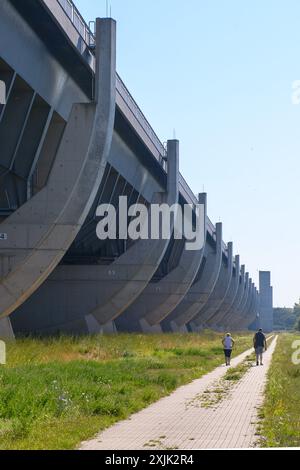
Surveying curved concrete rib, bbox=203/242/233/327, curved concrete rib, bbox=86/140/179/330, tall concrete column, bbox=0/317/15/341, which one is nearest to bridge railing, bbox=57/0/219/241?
curved concrete rib, bbox=86/140/179/330

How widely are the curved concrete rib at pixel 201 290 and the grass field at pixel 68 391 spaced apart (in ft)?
133

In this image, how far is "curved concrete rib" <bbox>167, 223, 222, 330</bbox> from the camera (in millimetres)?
67250

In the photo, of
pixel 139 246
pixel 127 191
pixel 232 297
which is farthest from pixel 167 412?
pixel 232 297

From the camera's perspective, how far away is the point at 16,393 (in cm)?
1246

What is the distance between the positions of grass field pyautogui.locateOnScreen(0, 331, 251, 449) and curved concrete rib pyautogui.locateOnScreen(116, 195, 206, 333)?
23.3 m

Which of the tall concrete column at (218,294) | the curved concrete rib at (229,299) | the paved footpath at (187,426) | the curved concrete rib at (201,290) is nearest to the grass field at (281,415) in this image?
the paved footpath at (187,426)

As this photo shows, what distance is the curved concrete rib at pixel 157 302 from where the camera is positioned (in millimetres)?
50219

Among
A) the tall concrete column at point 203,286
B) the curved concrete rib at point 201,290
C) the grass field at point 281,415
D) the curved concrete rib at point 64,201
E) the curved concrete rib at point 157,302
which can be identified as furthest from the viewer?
the tall concrete column at point 203,286

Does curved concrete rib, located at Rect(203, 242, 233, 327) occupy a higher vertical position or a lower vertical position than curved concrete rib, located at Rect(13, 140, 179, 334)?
higher

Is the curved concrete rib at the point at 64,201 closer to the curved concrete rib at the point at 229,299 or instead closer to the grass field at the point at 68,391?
the grass field at the point at 68,391

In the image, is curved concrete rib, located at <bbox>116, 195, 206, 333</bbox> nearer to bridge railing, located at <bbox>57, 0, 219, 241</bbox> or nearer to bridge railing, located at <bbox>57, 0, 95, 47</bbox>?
bridge railing, located at <bbox>57, 0, 219, 241</bbox>

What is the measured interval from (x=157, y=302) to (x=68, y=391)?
37496 mm

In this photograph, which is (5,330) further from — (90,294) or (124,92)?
(90,294)
